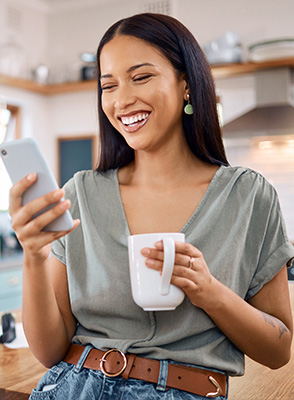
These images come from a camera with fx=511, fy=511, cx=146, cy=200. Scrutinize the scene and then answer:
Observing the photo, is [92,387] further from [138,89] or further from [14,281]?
[14,281]

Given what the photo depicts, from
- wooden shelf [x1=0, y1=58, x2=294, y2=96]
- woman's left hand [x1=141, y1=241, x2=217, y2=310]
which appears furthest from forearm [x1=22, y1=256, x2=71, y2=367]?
wooden shelf [x1=0, y1=58, x2=294, y2=96]

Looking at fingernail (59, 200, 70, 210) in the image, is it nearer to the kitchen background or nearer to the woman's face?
A: the woman's face

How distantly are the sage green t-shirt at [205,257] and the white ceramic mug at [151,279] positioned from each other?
0.45ft

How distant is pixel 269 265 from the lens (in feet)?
3.48

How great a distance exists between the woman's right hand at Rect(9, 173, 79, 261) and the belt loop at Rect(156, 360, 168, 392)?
331mm

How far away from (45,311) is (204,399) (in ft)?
1.14

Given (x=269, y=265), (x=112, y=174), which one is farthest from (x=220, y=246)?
(x=112, y=174)

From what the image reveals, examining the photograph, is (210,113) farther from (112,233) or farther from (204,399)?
(204,399)

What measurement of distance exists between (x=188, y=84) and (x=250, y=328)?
56 cm

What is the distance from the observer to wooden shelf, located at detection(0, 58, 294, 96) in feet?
13.3

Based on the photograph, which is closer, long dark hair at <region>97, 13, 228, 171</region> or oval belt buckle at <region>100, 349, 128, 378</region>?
oval belt buckle at <region>100, 349, 128, 378</region>

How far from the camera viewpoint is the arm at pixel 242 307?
2.86 ft

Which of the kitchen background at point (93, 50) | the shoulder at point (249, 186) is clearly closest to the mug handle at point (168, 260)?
the shoulder at point (249, 186)

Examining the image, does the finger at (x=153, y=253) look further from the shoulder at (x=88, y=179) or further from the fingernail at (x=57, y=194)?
the shoulder at (x=88, y=179)
